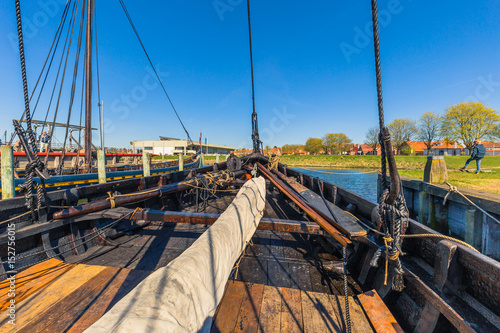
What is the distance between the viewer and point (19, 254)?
2.59 m

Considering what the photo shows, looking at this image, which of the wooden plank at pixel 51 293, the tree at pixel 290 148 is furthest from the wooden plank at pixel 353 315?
the tree at pixel 290 148

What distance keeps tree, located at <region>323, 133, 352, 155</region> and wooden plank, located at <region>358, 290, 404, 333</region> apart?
69630mm

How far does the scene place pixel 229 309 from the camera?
207 centimetres

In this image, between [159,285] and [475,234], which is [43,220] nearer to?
[159,285]

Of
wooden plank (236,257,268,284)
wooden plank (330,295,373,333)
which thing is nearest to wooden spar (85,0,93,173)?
wooden plank (236,257,268,284)

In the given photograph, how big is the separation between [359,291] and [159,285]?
2.43 m

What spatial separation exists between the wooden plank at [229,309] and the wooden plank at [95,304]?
108 cm

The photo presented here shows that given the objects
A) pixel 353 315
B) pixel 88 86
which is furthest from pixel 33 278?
pixel 88 86

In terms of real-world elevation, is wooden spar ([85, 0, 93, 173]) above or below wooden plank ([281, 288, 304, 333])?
above

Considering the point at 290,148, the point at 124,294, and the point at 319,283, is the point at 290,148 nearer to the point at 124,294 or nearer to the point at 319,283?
the point at 319,283

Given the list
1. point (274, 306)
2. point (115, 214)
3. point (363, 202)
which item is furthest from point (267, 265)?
point (115, 214)

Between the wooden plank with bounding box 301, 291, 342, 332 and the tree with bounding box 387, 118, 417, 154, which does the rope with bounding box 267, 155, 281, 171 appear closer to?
the wooden plank with bounding box 301, 291, 342, 332

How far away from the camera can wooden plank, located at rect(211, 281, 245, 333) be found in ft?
6.12

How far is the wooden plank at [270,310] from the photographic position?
6.13 feet
